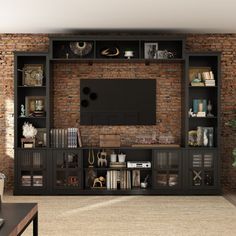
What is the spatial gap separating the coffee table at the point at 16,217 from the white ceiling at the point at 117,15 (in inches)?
120

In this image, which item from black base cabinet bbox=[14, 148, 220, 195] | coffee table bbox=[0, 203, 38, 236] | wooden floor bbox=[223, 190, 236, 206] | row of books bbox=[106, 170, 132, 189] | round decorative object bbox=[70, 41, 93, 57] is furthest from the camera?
round decorative object bbox=[70, 41, 93, 57]

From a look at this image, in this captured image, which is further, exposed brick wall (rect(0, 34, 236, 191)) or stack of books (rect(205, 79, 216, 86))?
exposed brick wall (rect(0, 34, 236, 191))

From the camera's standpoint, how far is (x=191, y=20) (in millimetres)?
7039

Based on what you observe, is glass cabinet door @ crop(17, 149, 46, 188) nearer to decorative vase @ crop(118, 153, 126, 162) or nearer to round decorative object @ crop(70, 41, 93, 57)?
decorative vase @ crop(118, 153, 126, 162)

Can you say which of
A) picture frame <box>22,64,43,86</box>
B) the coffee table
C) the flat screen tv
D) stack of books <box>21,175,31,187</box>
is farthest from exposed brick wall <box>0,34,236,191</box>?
the coffee table

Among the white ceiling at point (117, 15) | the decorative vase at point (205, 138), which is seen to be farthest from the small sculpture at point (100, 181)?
the white ceiling at point (117, 15)

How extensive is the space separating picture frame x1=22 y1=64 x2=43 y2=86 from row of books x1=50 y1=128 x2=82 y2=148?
3.00 ft

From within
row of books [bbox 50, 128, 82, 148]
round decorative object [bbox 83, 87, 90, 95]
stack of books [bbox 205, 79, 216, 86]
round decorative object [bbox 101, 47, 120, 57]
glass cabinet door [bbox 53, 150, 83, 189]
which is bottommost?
glass cabinet door [bbox 53, 150, 83, 189]

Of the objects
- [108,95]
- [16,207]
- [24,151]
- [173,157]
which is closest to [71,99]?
[108,95]

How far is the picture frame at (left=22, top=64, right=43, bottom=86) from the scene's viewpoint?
25.6ft

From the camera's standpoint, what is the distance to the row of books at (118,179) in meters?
7.73

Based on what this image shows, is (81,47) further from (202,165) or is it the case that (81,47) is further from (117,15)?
(202,165)

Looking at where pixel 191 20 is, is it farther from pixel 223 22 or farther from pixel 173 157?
pixel 173 157

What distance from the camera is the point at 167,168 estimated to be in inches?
301
